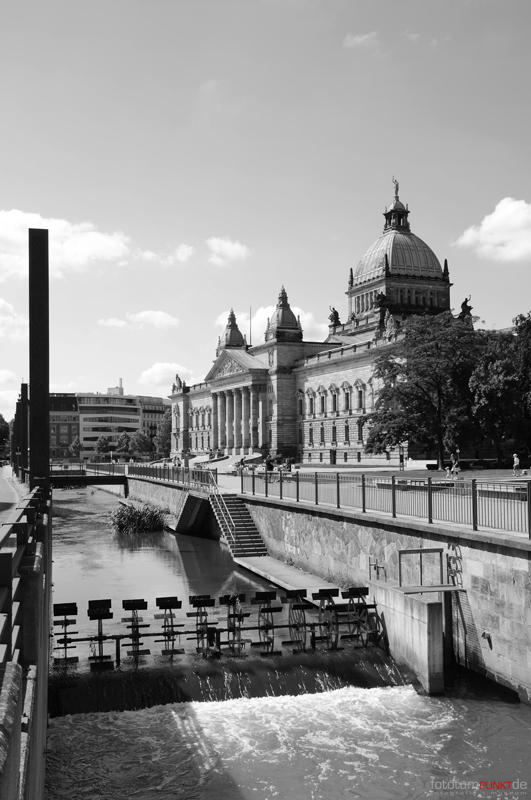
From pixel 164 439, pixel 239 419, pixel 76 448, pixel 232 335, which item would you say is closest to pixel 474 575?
pixel 239 419

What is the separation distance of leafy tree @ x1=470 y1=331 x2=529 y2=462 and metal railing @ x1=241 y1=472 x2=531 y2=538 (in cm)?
1927

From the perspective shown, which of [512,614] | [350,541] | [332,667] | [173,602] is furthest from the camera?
[350,541]

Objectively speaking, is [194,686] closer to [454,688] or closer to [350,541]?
[454,688]

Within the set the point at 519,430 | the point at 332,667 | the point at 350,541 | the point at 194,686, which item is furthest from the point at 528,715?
the point at 519,430

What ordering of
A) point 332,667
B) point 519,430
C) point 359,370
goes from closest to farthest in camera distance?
point 332,667 → point 519,430 → point 359,370

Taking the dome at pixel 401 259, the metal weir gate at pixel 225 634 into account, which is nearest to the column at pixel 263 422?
the dome at pixel 401 259

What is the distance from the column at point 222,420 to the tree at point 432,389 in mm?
68564

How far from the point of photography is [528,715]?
14891mm

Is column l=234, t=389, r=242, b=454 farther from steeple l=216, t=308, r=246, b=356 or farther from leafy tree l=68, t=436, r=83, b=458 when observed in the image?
leafy tree l=68, t=436, r=83, b=458

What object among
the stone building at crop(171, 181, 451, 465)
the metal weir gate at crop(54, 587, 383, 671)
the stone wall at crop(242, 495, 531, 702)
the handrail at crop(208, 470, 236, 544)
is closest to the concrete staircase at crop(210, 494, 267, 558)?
the handrail at crop(208, 470, 236, 544)

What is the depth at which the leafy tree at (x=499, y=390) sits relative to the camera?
153 feet

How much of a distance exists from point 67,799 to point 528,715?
8556mm

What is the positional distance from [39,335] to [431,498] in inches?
450

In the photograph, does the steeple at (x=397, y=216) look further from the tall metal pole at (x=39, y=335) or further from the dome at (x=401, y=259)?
the tall metal pole at (x=39, y=335)
